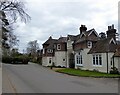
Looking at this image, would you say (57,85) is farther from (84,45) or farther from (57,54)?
(57,54)

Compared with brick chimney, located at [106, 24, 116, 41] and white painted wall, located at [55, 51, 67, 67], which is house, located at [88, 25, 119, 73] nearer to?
brick chimney, located at [106, 24, 116, 41]

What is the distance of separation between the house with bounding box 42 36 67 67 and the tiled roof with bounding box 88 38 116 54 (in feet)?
57.3

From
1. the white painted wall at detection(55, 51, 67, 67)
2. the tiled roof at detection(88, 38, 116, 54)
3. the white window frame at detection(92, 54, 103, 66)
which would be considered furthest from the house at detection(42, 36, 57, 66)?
the white window frame at detection(92, 54, 103, 66)

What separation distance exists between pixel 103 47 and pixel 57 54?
76.2 feet

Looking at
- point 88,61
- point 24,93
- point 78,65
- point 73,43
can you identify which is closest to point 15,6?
point 24,93

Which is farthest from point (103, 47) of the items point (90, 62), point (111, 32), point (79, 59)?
point (79, 59)

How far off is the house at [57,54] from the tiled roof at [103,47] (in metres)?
17.5

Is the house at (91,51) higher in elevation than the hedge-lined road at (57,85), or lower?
higher

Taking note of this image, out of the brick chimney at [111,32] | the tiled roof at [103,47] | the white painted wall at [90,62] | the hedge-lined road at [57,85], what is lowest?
the hedge-lined road at [57,85]

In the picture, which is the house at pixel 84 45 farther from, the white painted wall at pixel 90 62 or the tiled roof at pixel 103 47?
the tiled roof at pixel 103 47

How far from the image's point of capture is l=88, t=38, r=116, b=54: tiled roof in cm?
3651

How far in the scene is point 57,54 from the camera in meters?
59.5

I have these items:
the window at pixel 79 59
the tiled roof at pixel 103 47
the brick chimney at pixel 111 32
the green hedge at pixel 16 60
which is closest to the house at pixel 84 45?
the window at pixel 79 59

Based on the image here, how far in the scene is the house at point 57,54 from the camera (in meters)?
58.3
